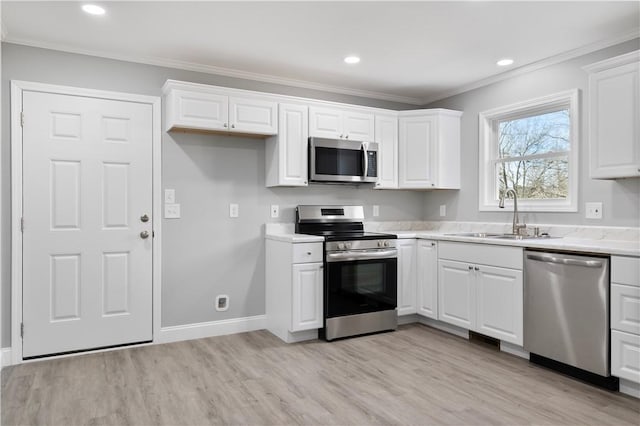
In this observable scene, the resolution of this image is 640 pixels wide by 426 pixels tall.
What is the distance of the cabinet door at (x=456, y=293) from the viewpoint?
358cm

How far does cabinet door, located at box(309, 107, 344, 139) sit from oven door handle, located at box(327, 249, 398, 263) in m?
1.12

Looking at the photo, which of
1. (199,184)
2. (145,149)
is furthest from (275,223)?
(145,149)

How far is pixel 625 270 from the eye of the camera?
2.53 m

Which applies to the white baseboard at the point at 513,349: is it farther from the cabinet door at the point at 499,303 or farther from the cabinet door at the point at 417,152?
the cabinet door at the point at 417,152

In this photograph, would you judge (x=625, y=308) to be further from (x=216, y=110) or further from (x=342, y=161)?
(x=216, y=110)

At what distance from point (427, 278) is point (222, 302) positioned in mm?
1904

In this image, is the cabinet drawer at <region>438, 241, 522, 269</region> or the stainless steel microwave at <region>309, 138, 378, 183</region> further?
the stainless steel microwave at <region>309, 138, 378, 183</region>

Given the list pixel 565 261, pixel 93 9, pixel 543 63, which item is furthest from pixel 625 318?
pixel 93 9

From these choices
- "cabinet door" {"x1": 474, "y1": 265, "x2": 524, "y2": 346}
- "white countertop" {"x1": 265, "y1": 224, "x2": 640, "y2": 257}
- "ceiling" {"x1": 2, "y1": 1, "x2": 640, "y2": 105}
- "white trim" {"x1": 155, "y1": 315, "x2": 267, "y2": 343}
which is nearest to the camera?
"white countertop" {"x1": 265, "y1": 224, "x2": 640, "y2": 257}

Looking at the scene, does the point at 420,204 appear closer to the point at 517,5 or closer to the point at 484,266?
the point at 484,266

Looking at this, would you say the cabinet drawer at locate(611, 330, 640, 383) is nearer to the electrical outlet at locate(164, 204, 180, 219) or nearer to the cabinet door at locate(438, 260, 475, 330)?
the cabinet door at locate(438, 260, 475, 330)

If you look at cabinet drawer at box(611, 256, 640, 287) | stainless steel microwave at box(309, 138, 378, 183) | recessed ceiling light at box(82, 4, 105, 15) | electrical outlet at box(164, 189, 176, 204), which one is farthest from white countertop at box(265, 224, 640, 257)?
recessed ceiling light at box(82, 4, 105, 15)

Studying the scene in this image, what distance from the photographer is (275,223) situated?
4066 mm

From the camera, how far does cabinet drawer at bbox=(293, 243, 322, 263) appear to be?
3.55 metres
